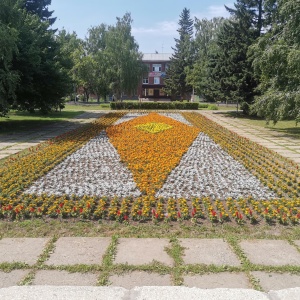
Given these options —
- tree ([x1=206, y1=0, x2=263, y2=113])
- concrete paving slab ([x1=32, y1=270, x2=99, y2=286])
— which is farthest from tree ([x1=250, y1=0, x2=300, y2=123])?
concrete paving slab ([x1=32, y1=270, x2=99, y2=286])

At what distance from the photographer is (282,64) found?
1261cm

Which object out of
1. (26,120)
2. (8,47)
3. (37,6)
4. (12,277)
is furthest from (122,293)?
(37,6)

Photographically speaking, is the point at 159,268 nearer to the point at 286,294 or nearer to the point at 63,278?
the point at 63,278

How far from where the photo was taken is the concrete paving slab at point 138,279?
2.79 m

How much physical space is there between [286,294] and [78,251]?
2064 mm

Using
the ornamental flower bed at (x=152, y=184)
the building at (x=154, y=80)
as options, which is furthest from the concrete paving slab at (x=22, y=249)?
the building at (x=154, y=80)

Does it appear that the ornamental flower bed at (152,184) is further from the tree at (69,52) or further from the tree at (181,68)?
the tree at (181,68)

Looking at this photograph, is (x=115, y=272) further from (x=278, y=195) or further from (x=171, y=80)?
(x=171, y=80)

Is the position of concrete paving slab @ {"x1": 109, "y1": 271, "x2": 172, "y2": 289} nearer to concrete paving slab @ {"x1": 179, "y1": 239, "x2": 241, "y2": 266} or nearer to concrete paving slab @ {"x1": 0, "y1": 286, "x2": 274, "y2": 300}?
concrete paving slab @ {"x1": 0, "y1": 286, "x2": 274, "y2": 300}

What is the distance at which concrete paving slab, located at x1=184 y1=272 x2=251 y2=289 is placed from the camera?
277cm

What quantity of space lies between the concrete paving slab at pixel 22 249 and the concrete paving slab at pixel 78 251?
17cm

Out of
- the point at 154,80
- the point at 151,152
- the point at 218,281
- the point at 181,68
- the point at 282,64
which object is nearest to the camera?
the point at 218,281

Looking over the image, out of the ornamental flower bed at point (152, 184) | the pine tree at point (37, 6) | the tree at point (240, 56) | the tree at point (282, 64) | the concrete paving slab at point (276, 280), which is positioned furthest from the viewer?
the pine tree at point (37, 6)

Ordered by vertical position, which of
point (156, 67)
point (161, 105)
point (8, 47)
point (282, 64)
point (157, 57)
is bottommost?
point (161, 105)
